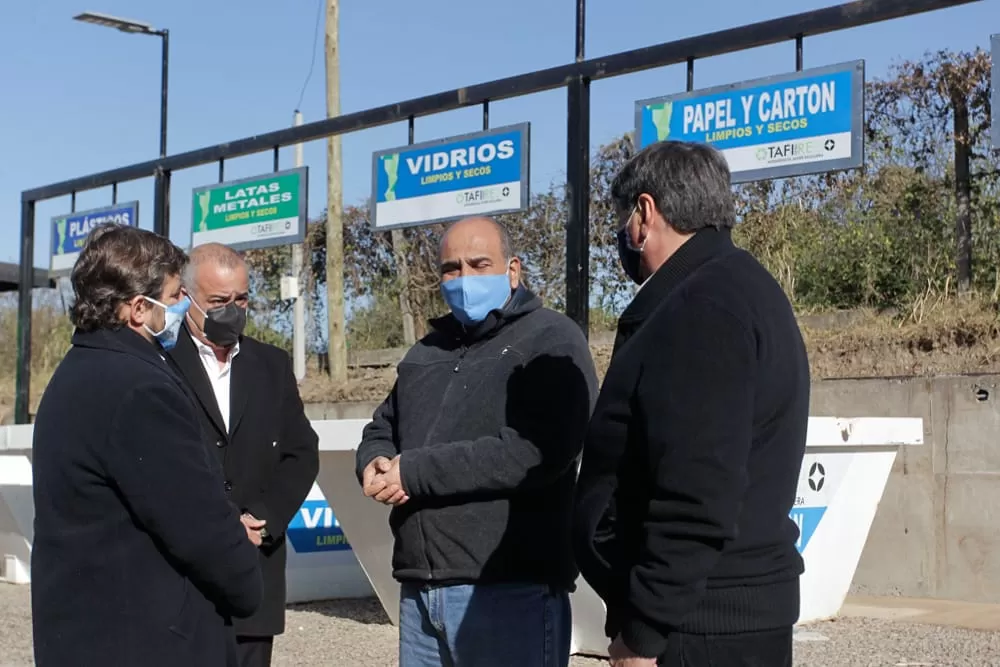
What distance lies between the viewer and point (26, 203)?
14.2 metres

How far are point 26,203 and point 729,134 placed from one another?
9.05m

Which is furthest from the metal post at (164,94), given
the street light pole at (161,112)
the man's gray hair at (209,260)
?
the man's gray hair at (209,260)

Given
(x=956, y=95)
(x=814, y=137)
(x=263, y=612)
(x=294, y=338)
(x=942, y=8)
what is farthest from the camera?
(x=294, y=338)

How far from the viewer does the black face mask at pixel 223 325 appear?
414cm

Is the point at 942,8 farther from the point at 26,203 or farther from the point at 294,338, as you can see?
the point at 294,338

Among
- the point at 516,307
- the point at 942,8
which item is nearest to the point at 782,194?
the point at 942,8

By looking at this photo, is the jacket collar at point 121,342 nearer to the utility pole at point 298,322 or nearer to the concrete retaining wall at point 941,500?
the concrete retaining wall at point 941,500

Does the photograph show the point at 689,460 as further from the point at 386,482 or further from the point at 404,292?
the point at 404,292

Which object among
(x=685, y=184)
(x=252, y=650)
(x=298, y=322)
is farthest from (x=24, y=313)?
(x=685, y=184)

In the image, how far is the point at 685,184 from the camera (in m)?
2.70

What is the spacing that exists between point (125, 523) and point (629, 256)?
4.31 feet

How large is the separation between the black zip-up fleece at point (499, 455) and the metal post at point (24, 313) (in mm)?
10751

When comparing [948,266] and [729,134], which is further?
[948,266]

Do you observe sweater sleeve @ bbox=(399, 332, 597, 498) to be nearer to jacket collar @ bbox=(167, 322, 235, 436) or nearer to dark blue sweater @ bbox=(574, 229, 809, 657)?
dark blue sweater @ bbox=(574, 229, 809, 657)
